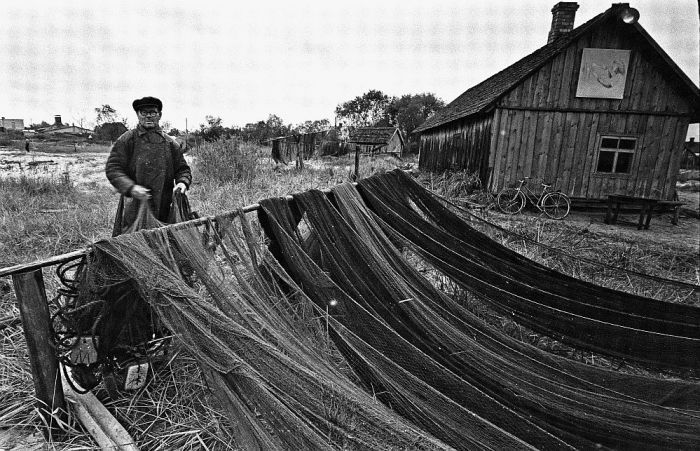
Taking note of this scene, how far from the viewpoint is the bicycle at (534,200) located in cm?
1030

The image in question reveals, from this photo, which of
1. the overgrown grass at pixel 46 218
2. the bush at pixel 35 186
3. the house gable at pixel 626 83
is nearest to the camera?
the overgrown grass at pixel 46 218

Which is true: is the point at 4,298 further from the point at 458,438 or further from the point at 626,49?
the point at 626,49

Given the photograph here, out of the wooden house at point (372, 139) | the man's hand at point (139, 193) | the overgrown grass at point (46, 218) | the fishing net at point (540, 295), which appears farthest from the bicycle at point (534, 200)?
the wooden house at point (372, 139)

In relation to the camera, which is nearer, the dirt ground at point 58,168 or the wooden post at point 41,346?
the wooden post at point 41,346

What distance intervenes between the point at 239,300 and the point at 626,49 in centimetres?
1278

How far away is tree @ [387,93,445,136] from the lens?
5178 cm

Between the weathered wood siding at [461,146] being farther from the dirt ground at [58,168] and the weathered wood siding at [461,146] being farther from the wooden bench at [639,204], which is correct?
the dirt ground at [58,168]

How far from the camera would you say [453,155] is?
48.9 ft

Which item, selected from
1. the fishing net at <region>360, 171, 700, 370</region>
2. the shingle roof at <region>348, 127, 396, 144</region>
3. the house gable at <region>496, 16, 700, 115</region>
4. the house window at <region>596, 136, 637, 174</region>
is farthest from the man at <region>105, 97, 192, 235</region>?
the shingle roof at <region>348, 127, 396, 144</region>

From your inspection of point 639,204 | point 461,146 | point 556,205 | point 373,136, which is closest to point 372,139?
point 373,136

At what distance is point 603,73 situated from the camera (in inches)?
409

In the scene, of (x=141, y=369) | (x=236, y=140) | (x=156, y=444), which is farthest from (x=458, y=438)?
(x=236, y=140)

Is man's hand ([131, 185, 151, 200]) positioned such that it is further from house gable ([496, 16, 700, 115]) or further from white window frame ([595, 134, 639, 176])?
white window frame ([595, 134, 639, 176])

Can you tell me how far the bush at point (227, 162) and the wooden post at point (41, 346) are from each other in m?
8.92
